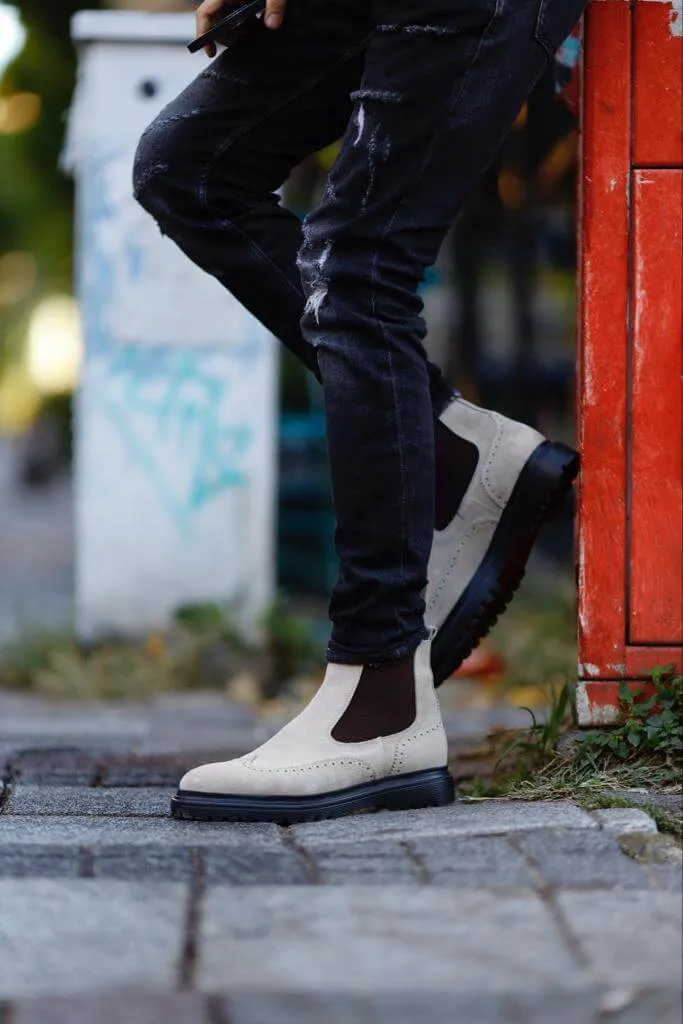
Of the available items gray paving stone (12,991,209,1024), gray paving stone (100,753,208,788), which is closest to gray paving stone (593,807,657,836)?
gray paving stone (12,991,209,1024)

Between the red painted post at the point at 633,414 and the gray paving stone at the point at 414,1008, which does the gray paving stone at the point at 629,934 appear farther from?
the red painted post at the point at 633,414

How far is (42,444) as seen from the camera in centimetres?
1962

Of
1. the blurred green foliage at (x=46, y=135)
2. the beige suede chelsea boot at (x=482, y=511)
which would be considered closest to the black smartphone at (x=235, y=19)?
the beige suede chelsea boot at (x=482, y=511)

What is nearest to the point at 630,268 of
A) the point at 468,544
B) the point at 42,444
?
the point at 468,544

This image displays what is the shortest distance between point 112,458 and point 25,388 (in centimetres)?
1875

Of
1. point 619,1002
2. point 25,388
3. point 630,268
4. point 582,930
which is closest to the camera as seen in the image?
point 619,1002

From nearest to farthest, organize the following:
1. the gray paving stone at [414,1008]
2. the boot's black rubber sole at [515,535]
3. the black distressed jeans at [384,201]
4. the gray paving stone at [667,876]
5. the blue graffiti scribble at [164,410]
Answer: the gray paving stone at [414,1008], the gray paving stone at [667,876], the black distressed jeans at [384,201], the boot's black rubber sole at [515,535], the blue graffiti scribble at [164,410]

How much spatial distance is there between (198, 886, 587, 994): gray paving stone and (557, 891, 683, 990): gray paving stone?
0.03 meters

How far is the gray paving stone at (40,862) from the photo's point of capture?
1.64 metres

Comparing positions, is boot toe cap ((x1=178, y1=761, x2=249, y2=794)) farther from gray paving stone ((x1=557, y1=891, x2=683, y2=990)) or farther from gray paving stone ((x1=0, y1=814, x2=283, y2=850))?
gray paving stone ((x1=557, y1=891, x2=683, y2=990))

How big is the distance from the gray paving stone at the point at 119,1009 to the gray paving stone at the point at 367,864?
1.10 ft

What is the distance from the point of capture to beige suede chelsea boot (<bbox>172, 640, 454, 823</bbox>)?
2.00 metres

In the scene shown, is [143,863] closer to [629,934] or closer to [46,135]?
[629,934]

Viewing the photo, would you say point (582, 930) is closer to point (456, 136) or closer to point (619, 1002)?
point (619, 1002)
